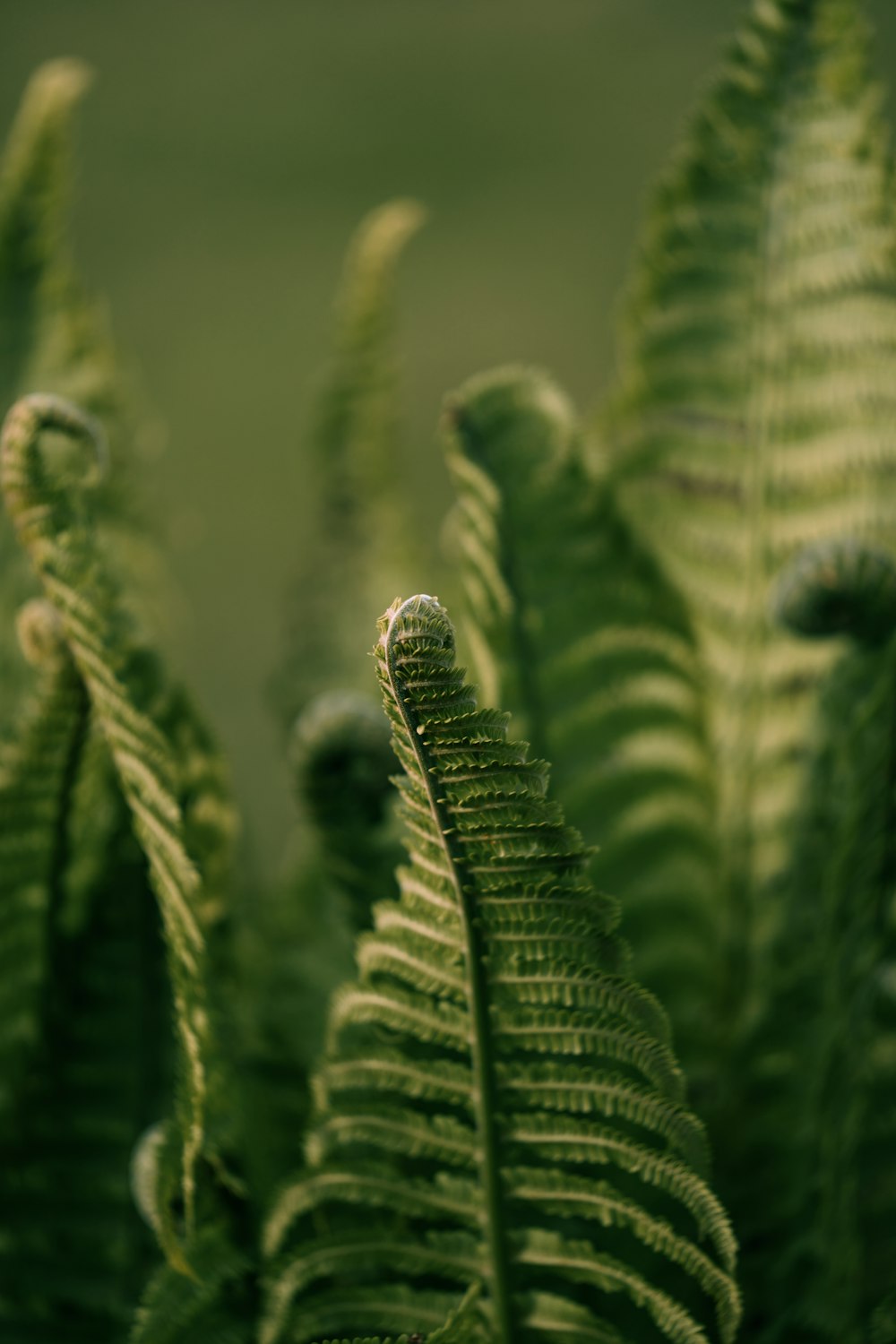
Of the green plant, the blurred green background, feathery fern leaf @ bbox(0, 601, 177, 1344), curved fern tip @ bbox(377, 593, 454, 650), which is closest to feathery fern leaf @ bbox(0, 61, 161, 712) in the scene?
the green plant

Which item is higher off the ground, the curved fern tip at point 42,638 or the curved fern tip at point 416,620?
the curved fern tip at point 42,638

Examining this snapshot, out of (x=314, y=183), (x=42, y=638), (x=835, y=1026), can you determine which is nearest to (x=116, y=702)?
(x=42, y=638)

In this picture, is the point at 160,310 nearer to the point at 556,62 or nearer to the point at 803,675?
the point at 556,62

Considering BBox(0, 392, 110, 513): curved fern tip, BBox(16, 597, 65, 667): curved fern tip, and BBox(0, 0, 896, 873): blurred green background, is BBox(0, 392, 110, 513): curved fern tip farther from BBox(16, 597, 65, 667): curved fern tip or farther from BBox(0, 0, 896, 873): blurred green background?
BBox(0, 0, 896, 873): blurred green background

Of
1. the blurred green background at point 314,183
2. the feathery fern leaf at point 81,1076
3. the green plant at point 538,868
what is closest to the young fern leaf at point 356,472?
the green plant at point 538,868

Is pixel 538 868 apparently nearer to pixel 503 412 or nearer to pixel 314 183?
pixel 503 412

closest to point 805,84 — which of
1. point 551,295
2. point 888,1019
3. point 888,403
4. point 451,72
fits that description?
point 888,403

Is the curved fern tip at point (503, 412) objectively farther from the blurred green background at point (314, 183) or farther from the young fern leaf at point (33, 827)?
the blurred green background at point (314, 183)
